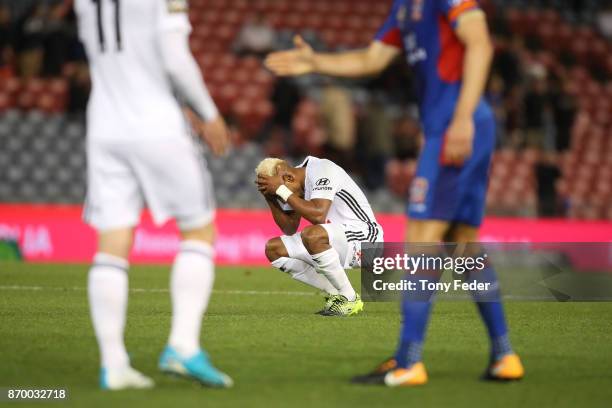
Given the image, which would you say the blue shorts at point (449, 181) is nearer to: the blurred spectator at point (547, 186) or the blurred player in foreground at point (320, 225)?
the blurred player in foreground at point (320, 225)

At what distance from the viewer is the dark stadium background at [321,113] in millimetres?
18656

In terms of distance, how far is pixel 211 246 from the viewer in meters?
6.05

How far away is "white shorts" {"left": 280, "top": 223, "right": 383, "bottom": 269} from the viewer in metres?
9.85

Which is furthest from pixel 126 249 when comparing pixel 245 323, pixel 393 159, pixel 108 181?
pixel 393 159

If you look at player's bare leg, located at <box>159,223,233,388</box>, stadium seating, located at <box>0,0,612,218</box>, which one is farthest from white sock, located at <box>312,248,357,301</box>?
stadium seating, located at <box>0,0,612,218</box>

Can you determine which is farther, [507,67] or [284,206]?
[507,67]

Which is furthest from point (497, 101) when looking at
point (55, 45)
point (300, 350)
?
point (300, 350)

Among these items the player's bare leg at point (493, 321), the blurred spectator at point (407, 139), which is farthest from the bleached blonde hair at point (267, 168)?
the blurred spectator at point (407, 139)

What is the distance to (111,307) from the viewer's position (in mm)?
5891

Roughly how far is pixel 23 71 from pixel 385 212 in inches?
257

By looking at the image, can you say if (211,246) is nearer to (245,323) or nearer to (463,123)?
(463,123)

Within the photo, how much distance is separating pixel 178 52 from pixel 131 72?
1.04 ft

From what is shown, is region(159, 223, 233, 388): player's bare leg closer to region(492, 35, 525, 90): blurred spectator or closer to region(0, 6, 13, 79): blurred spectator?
region(0, 6, 13, 79): blurred spectator

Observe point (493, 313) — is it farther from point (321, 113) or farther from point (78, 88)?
point (321, 113)
